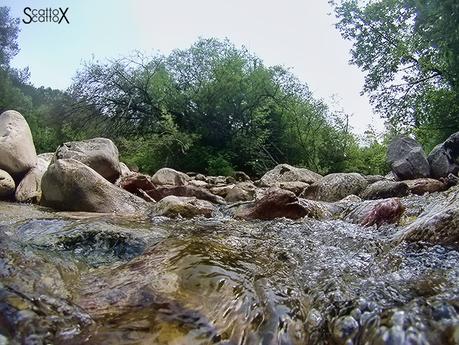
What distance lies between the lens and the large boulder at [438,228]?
2432 mm

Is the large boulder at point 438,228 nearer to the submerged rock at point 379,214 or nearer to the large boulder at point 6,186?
the submerged rock at point 379,214

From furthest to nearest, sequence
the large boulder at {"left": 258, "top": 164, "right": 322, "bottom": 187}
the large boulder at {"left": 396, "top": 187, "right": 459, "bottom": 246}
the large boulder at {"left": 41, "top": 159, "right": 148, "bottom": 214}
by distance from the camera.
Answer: the large boulder at {"left": 258, "top": 164, "right": 322, "bottom": 187} < the large boulder at {"left": 41, "top": 159, "right": 148, "bottom": 214} < the large boulder at {"left": 396, "top": 187, "right": 459, "bottom": 246}

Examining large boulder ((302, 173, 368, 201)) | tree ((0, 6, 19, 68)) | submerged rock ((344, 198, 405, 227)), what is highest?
tree ((0, 6, 19, 68))

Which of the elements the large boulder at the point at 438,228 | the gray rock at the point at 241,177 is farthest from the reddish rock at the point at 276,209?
the gray rock at the point at 241,177

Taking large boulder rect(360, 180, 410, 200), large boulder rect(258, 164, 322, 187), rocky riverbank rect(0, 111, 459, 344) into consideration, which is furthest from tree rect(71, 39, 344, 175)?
rocky riverbank rect(0, 111, 459, 344)

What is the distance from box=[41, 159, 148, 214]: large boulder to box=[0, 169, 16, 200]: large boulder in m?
0.88

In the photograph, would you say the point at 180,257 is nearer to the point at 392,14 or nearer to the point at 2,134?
the point at 2,134

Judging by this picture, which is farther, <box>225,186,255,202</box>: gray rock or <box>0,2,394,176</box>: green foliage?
<box>0,2,394,176</box>: green foliage

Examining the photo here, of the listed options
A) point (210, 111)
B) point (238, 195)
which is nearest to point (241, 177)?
point (210, 111)

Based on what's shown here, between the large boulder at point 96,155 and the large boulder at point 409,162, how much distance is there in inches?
295

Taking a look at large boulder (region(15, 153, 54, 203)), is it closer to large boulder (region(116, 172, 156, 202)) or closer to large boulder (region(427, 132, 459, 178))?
large boulder (region(116, 172, 156, 202))

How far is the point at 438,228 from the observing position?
8.32ft

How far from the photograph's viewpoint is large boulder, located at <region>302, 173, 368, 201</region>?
786 cm

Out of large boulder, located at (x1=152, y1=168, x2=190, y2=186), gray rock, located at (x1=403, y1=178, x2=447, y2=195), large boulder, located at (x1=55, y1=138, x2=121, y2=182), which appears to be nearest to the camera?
large boulder, located at (x1=55, y1=138, x2=121, y2=182)
